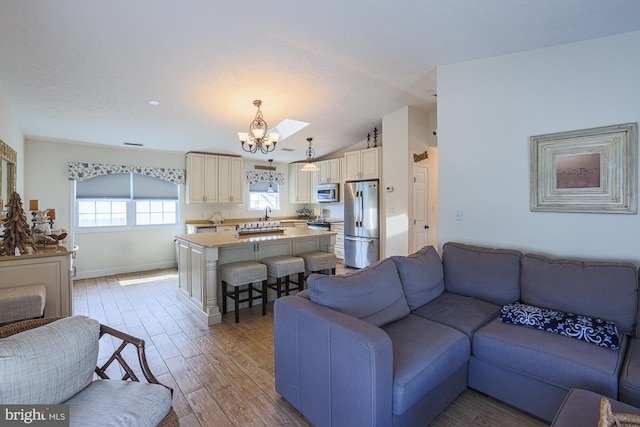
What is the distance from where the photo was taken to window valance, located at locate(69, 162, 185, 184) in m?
4.96

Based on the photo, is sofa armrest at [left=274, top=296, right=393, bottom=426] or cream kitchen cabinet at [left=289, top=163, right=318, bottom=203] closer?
sofa armrest at [left=274, top=296, right=393, bottom=426]

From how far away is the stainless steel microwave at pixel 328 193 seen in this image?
651 centimetres

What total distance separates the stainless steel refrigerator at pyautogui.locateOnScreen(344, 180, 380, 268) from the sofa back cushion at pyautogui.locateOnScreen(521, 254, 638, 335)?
A: 10.1ft

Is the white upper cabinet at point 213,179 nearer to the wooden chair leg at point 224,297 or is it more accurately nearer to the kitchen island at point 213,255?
the kitchen island at point 213,255

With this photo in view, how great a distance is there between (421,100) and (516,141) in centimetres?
193

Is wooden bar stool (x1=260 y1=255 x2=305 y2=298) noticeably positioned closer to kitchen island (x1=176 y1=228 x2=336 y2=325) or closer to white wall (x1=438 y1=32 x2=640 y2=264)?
kitchen island (x1=176 y1=228 x2=336 y2=325)

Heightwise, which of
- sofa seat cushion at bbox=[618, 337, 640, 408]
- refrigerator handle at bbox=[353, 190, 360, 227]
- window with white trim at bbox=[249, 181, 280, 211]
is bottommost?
sofa seat cushion at bbox=[618, 337, 640, 408]

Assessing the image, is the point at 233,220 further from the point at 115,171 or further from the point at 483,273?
the point at 483,273

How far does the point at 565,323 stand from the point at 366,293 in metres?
1.30

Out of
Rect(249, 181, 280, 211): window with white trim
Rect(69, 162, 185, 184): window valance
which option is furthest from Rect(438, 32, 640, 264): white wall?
Rect(69, 162, 185, 184): window valance

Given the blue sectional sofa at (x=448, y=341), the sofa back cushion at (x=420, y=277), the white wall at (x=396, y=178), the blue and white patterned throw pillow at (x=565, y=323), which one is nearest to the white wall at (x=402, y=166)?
the white wall at (x=396, y=178)

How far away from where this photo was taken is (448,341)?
1.85 meters

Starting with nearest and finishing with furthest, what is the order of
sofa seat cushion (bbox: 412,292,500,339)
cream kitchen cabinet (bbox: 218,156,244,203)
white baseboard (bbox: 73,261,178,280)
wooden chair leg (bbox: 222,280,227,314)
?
sofa seat cushion (bbox: 412,292,500,339) → wooden chair leg (bbox: 222,280,227,314) → white baseboard (bbox: 73,261,178,280) → cream kitchen cabinet (bbox: 218,156,244,203)

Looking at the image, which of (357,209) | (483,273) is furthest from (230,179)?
(483,273)
